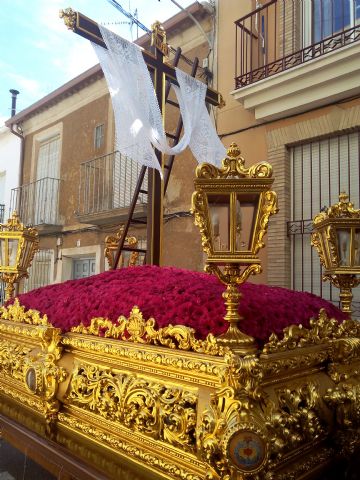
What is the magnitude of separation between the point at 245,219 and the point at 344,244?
0.95m

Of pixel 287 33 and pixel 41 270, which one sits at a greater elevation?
pixel 287 33

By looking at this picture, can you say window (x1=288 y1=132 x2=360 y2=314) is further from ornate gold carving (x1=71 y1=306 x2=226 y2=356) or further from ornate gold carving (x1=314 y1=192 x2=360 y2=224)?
ornate gold carving (x1=71 y1=306 x2=226 y2=356)

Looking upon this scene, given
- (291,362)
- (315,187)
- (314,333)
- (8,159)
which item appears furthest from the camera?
(8,159)

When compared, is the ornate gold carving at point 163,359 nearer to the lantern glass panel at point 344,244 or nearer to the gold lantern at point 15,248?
the lantern glass panel at point 344,244

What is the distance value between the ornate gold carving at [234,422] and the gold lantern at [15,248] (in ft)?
7.42

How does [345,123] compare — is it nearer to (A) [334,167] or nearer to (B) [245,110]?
(A) [334,167]

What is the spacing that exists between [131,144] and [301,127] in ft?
8.13

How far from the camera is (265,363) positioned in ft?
4.43

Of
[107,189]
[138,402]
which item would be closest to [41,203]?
[107,189]

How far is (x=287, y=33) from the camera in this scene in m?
5.01

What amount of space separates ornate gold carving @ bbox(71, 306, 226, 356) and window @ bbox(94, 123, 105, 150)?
6500 mm

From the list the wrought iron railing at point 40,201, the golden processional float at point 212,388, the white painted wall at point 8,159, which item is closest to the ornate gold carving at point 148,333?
the golden processional float at point 212,388

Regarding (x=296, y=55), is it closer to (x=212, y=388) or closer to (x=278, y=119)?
(x=278, y=119)

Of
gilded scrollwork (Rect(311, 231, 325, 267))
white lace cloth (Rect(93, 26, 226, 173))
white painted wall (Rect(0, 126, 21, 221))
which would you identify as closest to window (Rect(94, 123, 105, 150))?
white painted wall (Rect(0, 126, 21, 221))
